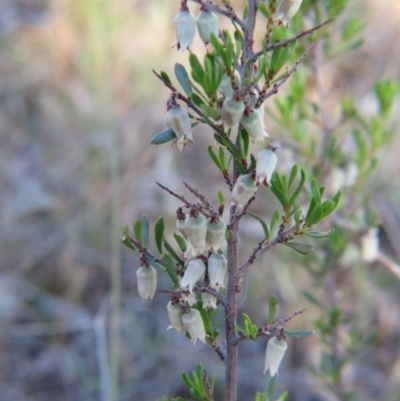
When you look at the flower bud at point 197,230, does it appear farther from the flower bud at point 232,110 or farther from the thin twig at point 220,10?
the thin twig at point 220,10

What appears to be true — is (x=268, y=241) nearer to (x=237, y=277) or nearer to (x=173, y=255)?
(x=237, y=277)

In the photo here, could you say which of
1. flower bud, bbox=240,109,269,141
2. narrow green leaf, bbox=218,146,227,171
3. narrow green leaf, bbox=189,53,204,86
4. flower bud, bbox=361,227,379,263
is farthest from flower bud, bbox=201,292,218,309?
flower bud, bbox=361,227,379,263

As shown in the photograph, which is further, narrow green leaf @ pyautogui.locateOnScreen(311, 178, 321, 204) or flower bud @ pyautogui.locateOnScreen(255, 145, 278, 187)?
narrow green leaf @ pyautogui.locateOnScreen(311, 178, 321, 204)

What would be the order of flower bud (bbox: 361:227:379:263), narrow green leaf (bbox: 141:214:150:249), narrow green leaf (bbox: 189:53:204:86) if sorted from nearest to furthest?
narrow green leaf (bbox: 189:53:204:86) < narrow green leaf (bbox: 141:214:150:249) < flower bud (bbox: 361:227:379:263)

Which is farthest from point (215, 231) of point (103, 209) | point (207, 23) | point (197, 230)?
point (103, 209)

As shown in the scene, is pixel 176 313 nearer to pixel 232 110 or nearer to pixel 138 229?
pixel 138 229

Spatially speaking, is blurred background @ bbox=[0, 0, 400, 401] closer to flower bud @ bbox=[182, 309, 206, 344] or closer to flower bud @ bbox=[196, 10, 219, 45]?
flower bud @ bbox=[182, 309, 206, 344]
